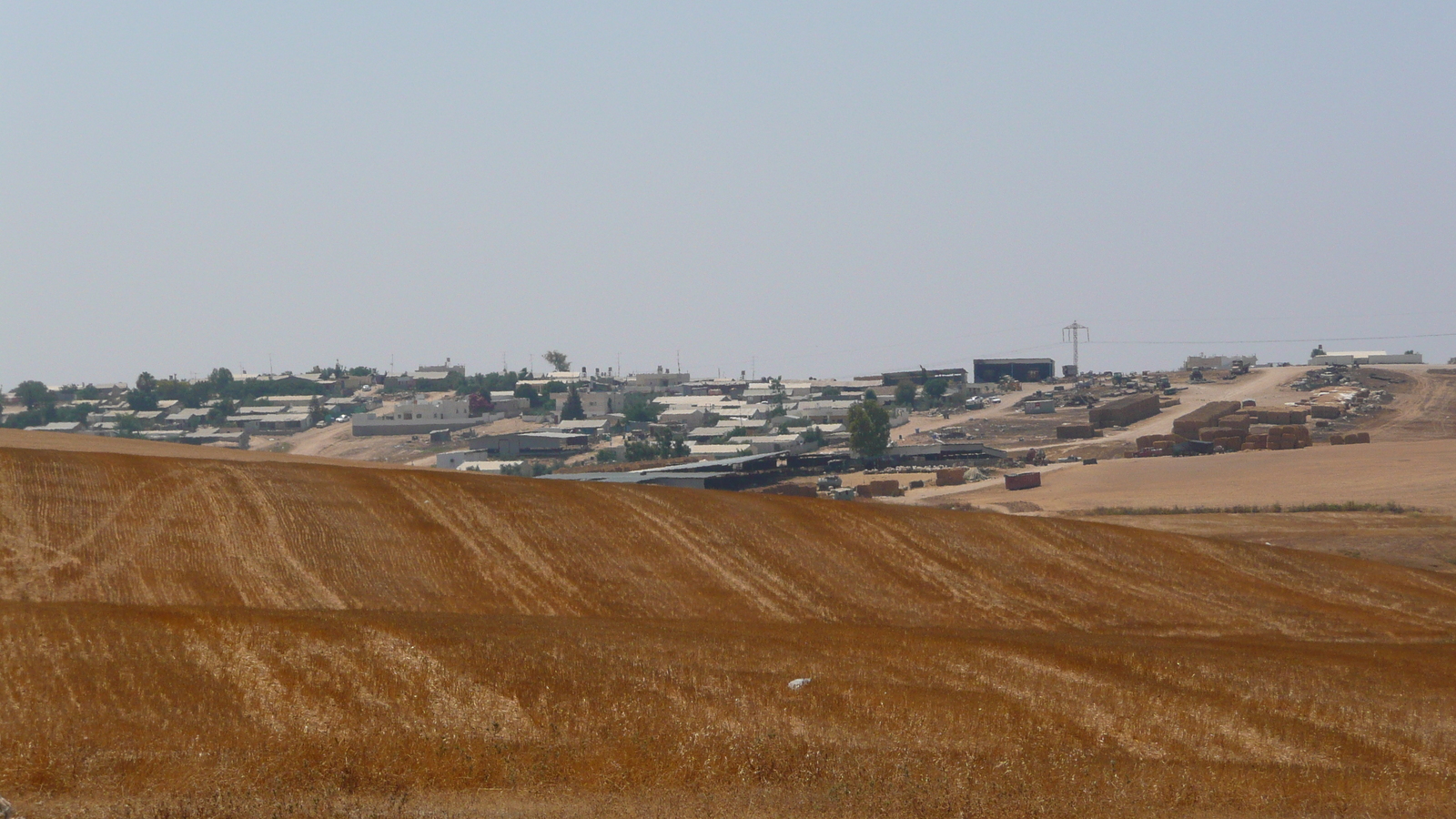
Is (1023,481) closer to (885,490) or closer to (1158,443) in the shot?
(885,490)

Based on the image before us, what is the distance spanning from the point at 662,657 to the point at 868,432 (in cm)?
10194

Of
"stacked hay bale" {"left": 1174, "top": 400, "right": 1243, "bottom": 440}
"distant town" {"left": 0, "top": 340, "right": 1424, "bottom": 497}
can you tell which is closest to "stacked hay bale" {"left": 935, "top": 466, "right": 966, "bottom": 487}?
"distant town" {"left": 0, "top": 340, "right": 1424, "bottom": 497}

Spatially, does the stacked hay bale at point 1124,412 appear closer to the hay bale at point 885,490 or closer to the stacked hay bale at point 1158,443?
the stacked hay bale at point 1158,443

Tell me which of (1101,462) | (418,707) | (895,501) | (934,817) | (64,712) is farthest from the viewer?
(1101,462)

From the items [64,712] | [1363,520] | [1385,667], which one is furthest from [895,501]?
[64,712]

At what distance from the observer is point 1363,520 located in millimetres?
67375

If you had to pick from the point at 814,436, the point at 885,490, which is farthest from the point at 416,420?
Answer: the point at 885,490

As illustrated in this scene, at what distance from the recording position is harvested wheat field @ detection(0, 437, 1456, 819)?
18484 millimetres

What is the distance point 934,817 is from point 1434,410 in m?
142

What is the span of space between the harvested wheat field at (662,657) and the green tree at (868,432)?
7916cm

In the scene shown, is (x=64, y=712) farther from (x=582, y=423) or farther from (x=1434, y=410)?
(x=582, y=423)

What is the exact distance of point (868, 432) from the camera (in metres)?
128

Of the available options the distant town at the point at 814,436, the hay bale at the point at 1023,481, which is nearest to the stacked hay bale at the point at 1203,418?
the distant town at the point at 814,436

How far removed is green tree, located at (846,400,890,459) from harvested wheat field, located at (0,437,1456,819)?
79157 millimetres
